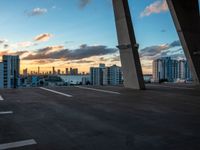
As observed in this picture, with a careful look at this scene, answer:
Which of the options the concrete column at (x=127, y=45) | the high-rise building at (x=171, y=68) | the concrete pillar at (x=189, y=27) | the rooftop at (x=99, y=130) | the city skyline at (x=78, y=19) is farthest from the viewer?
the high-rise building at (x=171, y=68)

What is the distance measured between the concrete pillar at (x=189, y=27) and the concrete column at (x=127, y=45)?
11.9 ft

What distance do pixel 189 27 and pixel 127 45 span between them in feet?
16.1

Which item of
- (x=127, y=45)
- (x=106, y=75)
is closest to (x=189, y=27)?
(x=127, y=45)

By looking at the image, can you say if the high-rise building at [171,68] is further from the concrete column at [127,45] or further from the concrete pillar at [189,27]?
the concrete column at [127,45]

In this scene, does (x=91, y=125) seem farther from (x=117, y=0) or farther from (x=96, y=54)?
(x=96, y=54)

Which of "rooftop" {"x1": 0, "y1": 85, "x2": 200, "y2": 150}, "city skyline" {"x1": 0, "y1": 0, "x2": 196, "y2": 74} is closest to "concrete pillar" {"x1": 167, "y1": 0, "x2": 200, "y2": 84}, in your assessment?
"city skyline" {"x1": 0, "y1": 0, "x2": 196, "y2": 74}

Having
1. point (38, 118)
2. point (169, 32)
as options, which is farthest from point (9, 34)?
point (38, 118)

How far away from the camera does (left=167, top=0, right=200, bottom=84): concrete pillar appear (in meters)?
14.7

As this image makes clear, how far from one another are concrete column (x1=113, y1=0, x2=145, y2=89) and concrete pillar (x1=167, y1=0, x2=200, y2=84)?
11.9ft

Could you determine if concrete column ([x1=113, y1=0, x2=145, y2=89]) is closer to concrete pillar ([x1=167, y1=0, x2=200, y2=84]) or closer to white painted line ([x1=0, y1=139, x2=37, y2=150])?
concrete pillar ([x1=167, y1=0, x2=200, y2=84])

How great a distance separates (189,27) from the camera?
1502cm

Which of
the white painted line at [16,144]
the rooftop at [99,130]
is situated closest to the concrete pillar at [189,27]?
the rooftop at [99,130]

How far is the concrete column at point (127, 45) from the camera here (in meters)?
12.6

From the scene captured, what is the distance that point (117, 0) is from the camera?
13109 millimetres
